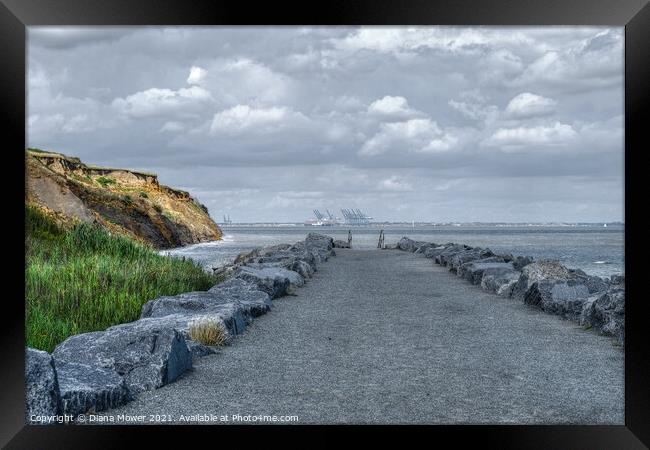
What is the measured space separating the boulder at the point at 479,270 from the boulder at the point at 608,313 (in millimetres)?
4173

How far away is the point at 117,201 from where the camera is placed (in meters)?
35.6

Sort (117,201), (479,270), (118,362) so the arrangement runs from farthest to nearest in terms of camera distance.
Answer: (117,201) → (479,270) → (118,362)

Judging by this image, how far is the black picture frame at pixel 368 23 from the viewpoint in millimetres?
4254

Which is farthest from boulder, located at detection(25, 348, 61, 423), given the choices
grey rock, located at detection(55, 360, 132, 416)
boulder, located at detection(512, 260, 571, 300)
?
boulder, located at detection(512, 260, 571, 300)

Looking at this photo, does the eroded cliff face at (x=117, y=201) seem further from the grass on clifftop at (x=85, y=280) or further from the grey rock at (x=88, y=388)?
the grey rock at (x=88, y=388)

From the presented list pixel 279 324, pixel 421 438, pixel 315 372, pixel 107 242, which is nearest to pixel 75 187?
pixel 107 242

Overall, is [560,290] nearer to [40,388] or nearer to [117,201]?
[40,388]

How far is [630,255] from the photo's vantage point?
4.53m

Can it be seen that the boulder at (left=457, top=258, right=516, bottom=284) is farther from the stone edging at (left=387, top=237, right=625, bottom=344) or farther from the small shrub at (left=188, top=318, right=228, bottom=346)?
the small shrub at (left=188, top=318, right=228, bottom=346)

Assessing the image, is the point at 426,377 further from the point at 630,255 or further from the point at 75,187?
the point at 75,187

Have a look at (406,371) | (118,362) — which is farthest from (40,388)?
(406,371)

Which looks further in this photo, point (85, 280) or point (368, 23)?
point (85, 280)

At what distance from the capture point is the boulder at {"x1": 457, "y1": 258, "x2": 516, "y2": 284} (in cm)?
1300

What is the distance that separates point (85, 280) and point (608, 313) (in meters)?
7.89
